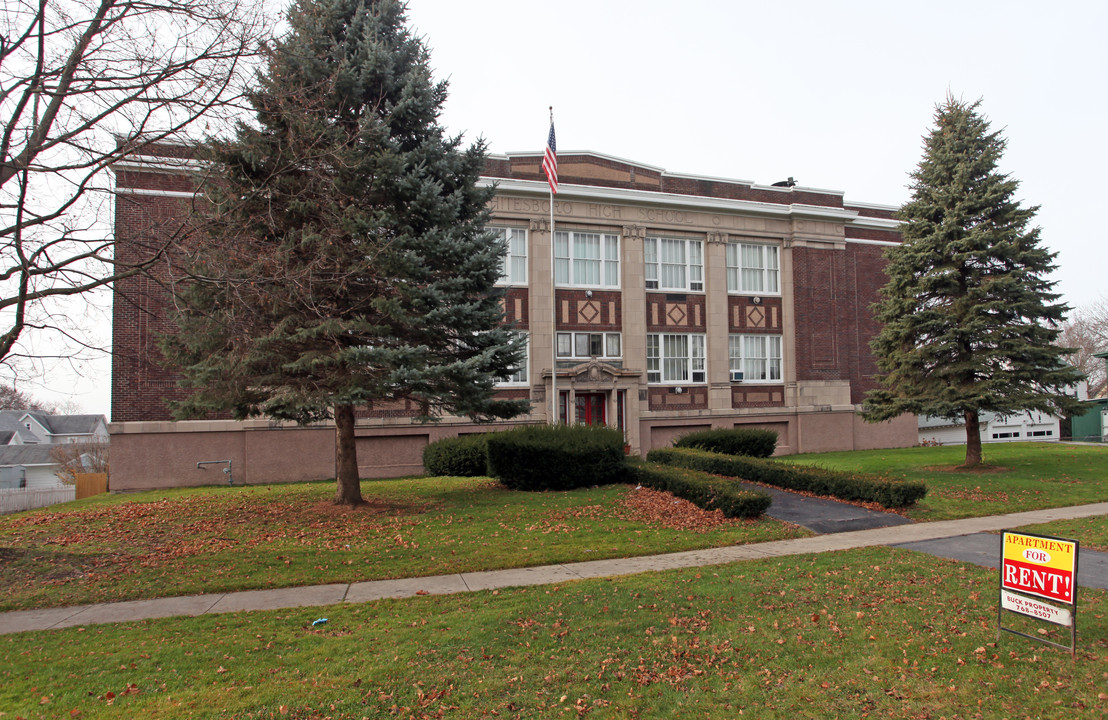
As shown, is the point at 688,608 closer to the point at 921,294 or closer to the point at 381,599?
the point at 381,599

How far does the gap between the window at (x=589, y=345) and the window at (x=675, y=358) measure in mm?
1502

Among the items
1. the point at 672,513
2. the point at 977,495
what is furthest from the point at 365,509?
the point at 977,495

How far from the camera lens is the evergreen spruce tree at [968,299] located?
18.7 m

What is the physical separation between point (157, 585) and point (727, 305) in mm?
24092

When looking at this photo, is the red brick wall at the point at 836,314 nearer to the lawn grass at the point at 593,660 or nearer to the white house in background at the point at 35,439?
the lawn grass at the point at 593,660

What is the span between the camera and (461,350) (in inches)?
589

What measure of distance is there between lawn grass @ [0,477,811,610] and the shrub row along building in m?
7.15

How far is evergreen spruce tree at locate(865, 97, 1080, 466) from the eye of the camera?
1866 cm

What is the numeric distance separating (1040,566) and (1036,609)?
0.35 metres

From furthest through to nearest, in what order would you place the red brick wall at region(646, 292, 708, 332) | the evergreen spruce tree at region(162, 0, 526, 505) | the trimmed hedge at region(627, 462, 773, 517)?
the red brick wall at region(646, 292, 708, 332) < the evergreen spruce tree at region(162, 0, 526, 505) < the trimmed hedge at region(627, 462, 773, 517)

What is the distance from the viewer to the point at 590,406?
26781 millimetres

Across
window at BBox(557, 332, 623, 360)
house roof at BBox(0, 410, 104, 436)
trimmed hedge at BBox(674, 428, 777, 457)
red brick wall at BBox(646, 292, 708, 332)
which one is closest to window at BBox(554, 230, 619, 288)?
red brick wall at BBox(646, 292, 708, 332)

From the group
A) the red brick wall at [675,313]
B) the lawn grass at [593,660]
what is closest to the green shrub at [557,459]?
the lawn grass at [593,660]

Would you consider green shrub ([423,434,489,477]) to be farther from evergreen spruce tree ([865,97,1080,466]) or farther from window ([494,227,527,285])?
evergreen spruce tree ([865,97,1080,466])
